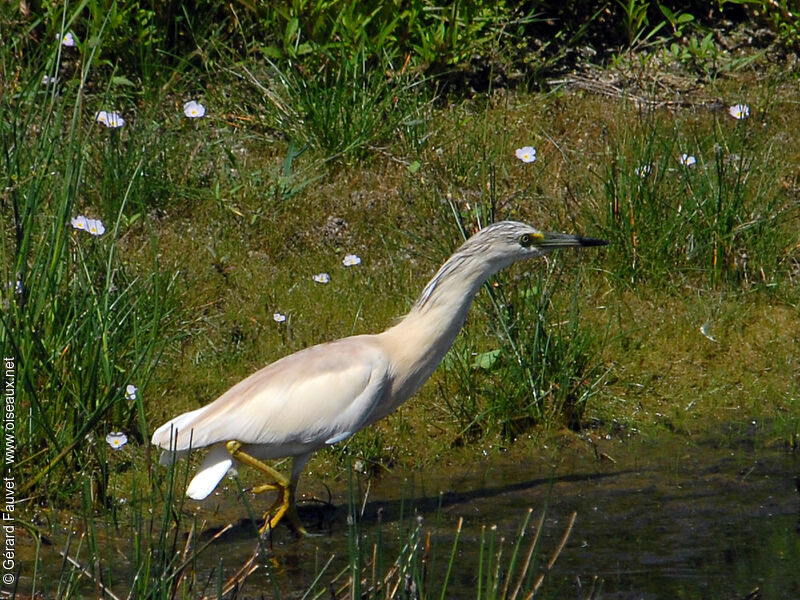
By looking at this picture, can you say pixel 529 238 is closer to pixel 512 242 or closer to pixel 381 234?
pixel 512 242

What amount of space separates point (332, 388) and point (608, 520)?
1167mm

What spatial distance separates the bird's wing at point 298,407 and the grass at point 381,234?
42cm

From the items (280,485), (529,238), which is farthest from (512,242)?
(280,485)

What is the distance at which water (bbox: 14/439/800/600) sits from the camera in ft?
14.8

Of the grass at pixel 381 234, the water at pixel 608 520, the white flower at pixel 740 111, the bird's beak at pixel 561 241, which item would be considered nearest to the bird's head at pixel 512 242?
the bird's beak at pixel 561 241

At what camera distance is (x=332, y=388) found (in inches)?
199

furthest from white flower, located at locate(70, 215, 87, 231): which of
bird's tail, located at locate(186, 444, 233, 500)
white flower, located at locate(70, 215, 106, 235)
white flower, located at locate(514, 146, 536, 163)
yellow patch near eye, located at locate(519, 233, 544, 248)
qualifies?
white flower, located at locate(514, 146, 536, 163)

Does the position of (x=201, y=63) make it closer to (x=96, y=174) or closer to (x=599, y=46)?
(x=96, y=174)

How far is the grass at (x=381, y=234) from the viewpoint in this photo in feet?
16.5

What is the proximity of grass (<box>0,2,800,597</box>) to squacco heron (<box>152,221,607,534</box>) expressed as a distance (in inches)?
14.9

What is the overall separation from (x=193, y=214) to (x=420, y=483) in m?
2.45

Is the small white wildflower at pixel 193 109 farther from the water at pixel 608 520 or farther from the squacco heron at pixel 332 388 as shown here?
the water at pixel 608 520

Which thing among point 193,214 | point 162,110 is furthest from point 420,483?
point 162,110

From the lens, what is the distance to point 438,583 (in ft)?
14.8
